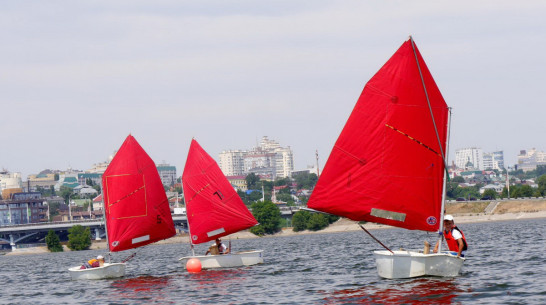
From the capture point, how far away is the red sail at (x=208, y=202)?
6100 cm

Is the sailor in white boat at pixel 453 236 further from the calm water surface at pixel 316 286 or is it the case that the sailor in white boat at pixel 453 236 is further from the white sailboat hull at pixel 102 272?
the white sailboat hull at pixel 102 272

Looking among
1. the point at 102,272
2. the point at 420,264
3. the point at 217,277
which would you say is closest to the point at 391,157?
the point at 420,264

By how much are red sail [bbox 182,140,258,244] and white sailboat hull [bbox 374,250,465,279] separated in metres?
22.8

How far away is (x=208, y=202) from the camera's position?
6128cm

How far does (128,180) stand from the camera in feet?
196

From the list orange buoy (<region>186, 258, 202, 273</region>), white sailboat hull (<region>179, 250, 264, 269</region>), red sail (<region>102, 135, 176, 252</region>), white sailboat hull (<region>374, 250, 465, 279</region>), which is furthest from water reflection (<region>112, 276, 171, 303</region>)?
white sailboat hull (<region>374, 250, 465, 279</region>)

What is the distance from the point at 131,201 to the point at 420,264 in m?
26.7

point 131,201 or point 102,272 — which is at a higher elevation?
point 131,201

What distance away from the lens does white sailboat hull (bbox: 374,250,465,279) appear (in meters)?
38.3

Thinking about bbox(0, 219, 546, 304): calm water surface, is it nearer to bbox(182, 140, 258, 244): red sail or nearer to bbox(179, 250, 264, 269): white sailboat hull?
bbox(179, 250, 264, 269): white sailboat hull

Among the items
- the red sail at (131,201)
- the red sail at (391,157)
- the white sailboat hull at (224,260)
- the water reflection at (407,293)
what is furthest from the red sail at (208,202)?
the red sail at (391,157)

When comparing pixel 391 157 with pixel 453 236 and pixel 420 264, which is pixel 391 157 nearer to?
pixel 453 236

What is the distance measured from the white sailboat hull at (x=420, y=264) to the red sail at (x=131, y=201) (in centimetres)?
2437

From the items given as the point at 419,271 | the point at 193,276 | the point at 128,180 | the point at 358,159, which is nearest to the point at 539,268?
the point at 419,271
